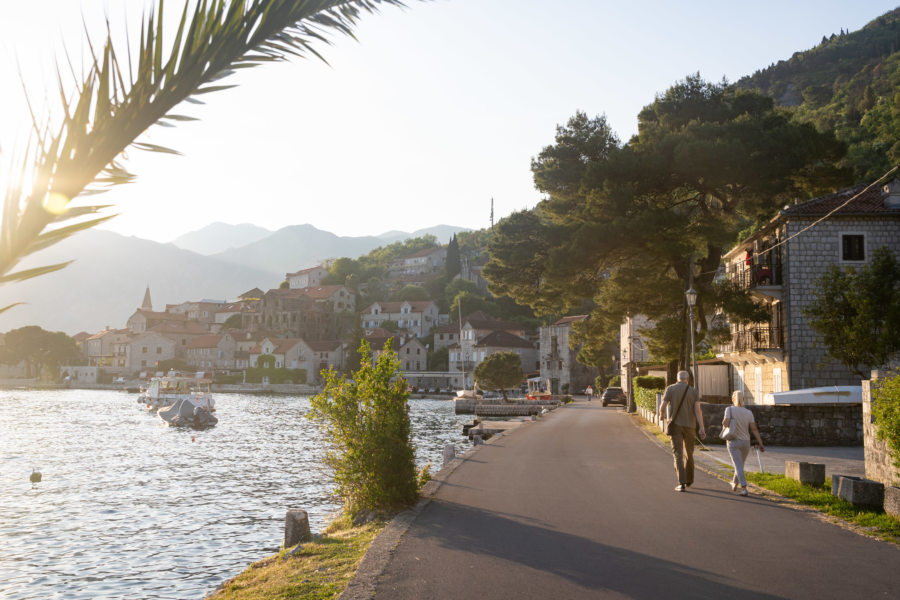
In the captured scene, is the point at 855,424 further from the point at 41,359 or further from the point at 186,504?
the point at 41,359

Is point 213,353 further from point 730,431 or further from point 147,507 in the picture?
point 730,431

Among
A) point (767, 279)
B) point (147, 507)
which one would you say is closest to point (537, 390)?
point (767, 279)

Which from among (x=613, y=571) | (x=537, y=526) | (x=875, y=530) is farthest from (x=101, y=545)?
(x=875, y=530)

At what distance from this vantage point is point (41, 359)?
147375mm

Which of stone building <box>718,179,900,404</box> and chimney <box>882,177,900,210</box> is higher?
chimney <box>882,177,900,210</box>

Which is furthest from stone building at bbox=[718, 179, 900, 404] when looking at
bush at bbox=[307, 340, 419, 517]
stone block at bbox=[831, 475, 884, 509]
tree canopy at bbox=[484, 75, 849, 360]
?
bush at bbox=[307, 340, 419, 517]

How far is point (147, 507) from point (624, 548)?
17053 mm

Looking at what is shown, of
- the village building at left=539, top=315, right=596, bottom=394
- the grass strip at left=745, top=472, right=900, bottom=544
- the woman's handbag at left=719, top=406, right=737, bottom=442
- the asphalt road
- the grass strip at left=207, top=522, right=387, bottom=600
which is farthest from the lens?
the village building at left=539, top=315, right=596, bottom=394

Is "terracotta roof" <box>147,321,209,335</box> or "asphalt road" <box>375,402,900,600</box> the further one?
"terracotta roof" <box>147,321,209,335</box>

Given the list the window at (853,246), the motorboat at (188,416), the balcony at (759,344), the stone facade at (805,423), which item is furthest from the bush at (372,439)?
the motorboat at (188,416)

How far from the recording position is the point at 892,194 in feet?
105

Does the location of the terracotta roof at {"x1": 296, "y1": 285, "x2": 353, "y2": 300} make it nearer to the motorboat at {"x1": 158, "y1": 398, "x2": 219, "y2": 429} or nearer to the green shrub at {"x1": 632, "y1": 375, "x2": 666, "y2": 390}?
the motorboat at {"x1": 158, "y1": 398, "x2": 219, "y2": 429}

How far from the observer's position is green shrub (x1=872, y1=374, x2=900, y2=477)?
9903 mm

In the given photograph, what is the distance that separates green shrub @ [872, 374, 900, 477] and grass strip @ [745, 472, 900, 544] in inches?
34.9
